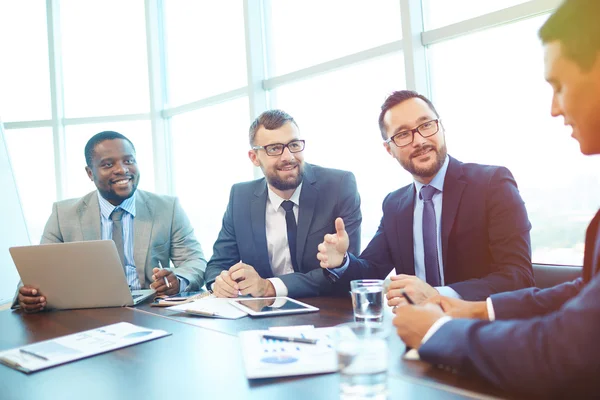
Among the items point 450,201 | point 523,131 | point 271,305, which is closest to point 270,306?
point 271,305

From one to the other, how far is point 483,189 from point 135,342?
1.56 meters

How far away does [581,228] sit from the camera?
114 inches

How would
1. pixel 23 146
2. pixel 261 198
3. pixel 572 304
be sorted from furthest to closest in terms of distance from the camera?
pixel 23 146
pixel 261 198
pixel 572 304

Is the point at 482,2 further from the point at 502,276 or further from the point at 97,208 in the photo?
the point at 97,208

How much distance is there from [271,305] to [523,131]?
2164 mm

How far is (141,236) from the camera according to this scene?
9.72 ft

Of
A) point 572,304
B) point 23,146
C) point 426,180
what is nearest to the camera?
point 572,304

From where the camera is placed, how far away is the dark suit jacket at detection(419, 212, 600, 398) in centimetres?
81

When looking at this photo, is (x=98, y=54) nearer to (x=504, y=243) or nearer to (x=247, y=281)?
(x=247, y=281)

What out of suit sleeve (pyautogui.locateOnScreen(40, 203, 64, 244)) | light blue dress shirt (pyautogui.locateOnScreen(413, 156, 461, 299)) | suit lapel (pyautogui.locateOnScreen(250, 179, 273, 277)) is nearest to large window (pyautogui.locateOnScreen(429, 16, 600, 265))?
light blue dress shirt (pyautogui.locateOnScreen(413, 156, 461, 299))

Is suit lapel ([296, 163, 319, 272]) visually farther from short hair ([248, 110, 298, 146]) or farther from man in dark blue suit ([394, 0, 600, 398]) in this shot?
man in dark blue suit ([394, 0, 600, 398])

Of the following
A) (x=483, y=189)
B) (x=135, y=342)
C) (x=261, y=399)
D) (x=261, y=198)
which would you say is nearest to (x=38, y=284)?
(x=135, y=342)

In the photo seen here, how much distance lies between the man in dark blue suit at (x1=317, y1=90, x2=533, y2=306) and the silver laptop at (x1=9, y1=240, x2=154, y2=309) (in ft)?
2.83

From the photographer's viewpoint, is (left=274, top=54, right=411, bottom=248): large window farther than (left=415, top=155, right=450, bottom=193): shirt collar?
Yes
